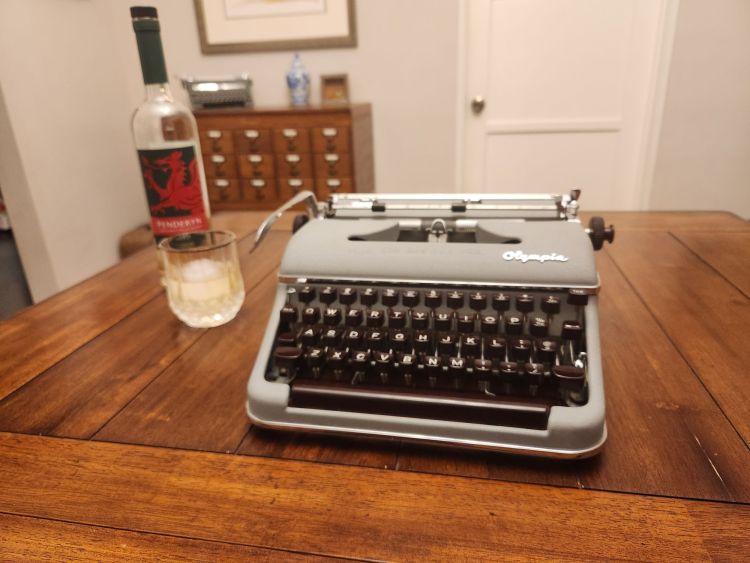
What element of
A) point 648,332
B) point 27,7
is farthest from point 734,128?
point 27,7

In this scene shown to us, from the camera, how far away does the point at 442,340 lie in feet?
2.01

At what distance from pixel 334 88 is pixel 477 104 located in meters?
0.84

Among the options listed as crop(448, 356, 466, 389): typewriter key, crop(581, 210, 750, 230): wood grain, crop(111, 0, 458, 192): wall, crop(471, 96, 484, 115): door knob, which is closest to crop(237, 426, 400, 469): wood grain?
crop(448, 356, 466, 389): typewriter key

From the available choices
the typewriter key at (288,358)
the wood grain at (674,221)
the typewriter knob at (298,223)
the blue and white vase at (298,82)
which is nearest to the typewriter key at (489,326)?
the typewriter key at (288,358)

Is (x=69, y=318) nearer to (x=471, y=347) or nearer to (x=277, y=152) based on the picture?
(x=471, y=347)

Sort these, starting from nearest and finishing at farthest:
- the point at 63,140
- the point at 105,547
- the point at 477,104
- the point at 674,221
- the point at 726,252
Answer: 1. the point at 105,547
2. the point at 726,252
3. the point at 674,221
4. the point at 63,140
5. the point at 477,104

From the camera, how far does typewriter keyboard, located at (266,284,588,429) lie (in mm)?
561

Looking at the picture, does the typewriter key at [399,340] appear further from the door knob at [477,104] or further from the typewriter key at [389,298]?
the door knob at [477,104]

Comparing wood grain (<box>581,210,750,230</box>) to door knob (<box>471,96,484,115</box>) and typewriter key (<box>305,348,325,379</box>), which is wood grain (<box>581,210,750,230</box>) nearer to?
typewriter key (<box>305,348,325,379</box>)

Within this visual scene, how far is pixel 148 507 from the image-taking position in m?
0.48

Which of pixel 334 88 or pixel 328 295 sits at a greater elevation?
pixel 334 88

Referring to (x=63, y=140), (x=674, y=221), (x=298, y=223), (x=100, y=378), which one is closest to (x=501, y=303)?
(x=298, y=223)

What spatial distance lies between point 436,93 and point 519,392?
2.69 metres

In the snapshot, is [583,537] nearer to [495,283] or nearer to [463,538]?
[463,538]
